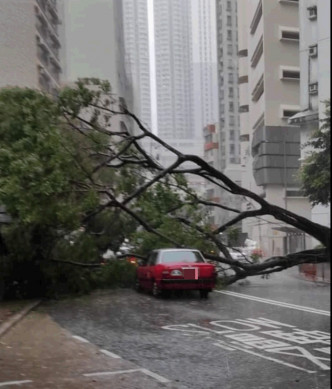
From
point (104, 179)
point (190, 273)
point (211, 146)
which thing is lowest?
point (190, 273)

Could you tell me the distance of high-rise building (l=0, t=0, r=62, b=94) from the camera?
584 centimetres

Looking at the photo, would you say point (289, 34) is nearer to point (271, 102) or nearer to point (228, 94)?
point (271, 102)

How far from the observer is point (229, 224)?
5.14 metres

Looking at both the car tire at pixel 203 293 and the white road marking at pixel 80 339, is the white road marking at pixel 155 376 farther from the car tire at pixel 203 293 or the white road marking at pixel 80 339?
the white road marking at pixel 80 339

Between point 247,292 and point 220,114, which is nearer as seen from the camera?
point 220,114

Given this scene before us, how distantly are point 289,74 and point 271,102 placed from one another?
233 millimetres

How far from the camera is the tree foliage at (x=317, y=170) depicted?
10.3 feet

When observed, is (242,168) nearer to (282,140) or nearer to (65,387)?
(282,140)

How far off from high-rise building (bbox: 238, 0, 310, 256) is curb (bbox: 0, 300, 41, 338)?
575 centimetres

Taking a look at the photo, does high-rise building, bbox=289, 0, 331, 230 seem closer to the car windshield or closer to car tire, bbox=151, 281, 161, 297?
the car windshield

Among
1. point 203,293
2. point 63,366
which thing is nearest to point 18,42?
point 203,293

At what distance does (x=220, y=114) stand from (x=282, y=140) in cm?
88

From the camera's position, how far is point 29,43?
6.06 metres

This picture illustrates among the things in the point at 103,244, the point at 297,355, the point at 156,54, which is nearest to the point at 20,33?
the point at 156,54
